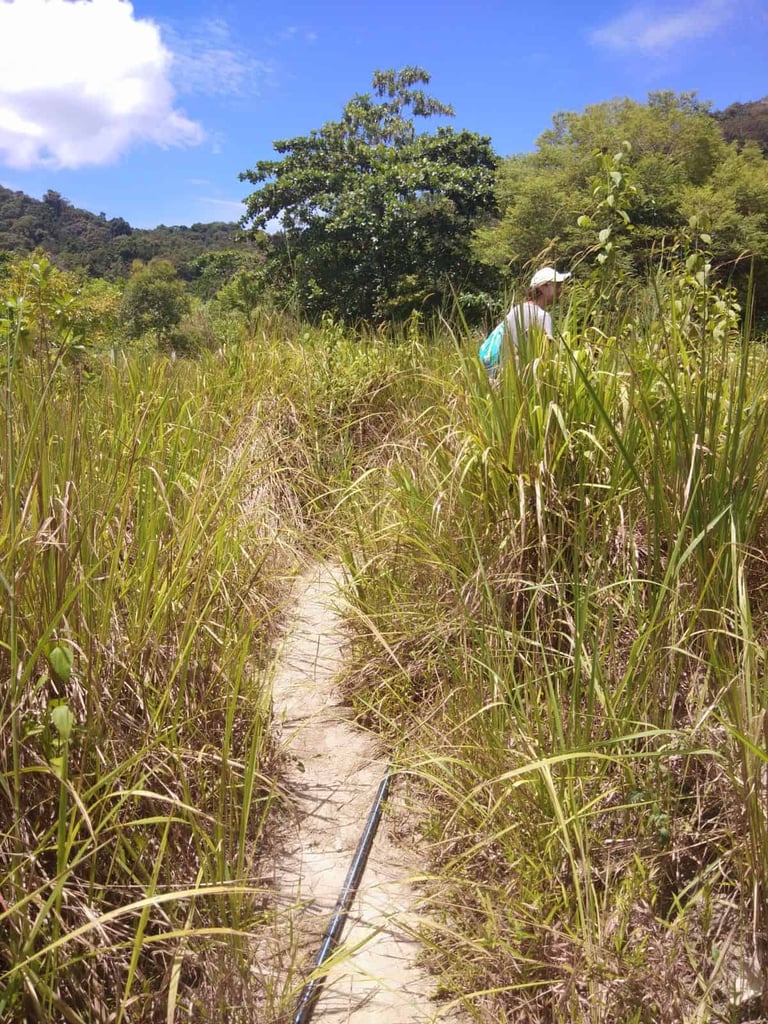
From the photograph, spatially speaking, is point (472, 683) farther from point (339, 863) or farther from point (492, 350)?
point (492, 350)

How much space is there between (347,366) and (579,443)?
108 inches

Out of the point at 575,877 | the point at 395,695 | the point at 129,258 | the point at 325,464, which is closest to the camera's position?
the point at 575,877

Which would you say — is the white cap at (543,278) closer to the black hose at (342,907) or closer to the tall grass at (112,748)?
the tall grass at (112,748)

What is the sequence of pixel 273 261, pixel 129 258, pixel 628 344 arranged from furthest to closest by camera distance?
pixel 129 258 → pixel 273 261 → pixel 628 344

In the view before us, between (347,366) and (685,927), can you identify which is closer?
(685,927)

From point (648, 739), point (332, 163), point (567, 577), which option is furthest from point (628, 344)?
point (332, 163)

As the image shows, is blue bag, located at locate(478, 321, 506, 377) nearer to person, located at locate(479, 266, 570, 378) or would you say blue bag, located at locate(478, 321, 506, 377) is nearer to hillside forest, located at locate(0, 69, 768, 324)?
person, located at locate(479, 266, 570, 378)

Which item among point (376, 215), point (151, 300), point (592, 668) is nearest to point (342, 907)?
point (592, 668)

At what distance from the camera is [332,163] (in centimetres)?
1700

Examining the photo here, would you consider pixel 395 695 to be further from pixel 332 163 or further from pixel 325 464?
pixel 332 163

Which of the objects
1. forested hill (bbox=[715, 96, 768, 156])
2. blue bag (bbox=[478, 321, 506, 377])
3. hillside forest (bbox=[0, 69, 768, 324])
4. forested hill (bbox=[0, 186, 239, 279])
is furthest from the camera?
forested hill (bbox=[0, 186, 239, 279])

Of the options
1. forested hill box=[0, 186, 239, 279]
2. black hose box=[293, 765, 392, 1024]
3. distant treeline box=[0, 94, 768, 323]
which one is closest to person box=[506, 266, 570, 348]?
black hose box=[293, 765, 392, 1024]

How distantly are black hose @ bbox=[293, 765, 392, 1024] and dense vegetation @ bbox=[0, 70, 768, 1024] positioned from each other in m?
0.04

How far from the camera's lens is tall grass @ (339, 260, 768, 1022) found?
4.48 feet
